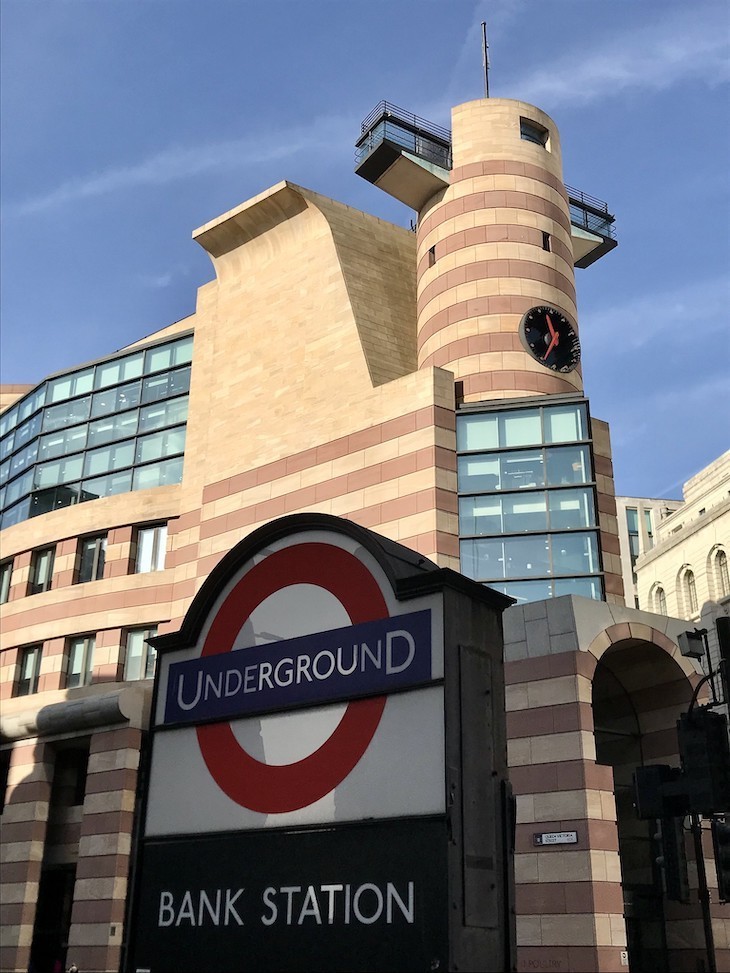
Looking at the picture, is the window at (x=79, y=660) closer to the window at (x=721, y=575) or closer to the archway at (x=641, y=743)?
the archway at (x=641, y=743)

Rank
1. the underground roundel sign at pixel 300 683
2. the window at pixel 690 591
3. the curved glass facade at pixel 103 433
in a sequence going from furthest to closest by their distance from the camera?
the window at pixel 690 591 < the curved glass facade at pixel 103 433 < the underground roundel sign at pixel 300 683

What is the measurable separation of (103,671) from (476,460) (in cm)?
1748

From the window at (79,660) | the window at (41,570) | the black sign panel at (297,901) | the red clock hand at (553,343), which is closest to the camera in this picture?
the black sign panel at (297,901)

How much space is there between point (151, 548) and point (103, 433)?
752cm

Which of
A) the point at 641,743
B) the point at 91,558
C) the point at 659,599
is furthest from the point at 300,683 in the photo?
the point at 659,599

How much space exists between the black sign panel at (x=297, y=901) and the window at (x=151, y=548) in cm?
3254

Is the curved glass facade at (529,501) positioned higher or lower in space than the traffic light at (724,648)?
higher

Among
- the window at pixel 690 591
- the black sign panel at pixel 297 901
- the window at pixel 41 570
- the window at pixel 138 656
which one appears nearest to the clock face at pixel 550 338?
the window at pixel 138 656

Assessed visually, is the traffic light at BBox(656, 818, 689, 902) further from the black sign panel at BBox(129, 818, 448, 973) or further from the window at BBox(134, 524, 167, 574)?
the window at BBox(134, 524, 167, 574)

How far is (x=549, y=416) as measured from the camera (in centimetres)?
3491

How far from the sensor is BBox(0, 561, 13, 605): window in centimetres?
4628

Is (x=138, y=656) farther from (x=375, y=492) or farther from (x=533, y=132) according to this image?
(x=533, y=132)

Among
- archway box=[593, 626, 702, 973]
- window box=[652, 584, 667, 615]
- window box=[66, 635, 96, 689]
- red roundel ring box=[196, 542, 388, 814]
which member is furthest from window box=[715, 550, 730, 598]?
red roundel ring box=[196, 542, 388, 814]

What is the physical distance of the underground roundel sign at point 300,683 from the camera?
29.0ft
